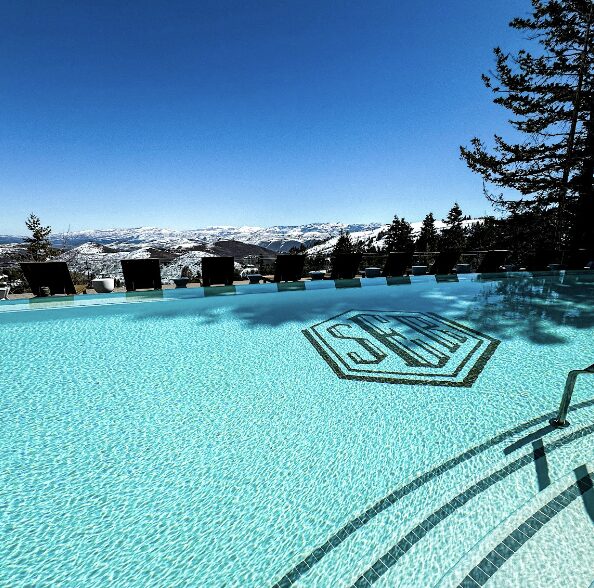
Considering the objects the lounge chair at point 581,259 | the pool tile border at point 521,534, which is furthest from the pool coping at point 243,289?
the pool tile border at point 521,534

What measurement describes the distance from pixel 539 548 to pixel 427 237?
45.7 metres

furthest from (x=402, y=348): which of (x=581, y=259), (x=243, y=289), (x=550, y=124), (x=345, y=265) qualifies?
(x=550, y=124)

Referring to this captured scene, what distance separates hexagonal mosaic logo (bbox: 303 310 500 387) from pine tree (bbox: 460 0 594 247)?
10905 mm

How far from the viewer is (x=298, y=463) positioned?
2.15 meters

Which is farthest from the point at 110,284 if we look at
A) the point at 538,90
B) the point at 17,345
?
the point at 538,90

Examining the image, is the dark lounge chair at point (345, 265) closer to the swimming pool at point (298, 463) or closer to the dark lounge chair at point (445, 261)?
the dark lounge chair at point (445, 261)

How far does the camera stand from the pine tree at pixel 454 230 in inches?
1666

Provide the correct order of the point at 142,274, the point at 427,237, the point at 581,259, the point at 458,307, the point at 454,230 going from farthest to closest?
1. the point at 454,230
2. the point at 427,237
3. the point at 581,259
4. the point at 142,274
5. the point at 458,307

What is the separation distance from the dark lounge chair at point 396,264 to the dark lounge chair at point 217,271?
5113 millimetres

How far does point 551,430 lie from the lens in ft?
7.62

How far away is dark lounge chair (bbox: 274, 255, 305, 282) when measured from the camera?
934 cm

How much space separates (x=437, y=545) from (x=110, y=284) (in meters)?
8.98

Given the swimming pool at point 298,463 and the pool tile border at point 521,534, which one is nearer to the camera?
the pool tile border at point 521,534

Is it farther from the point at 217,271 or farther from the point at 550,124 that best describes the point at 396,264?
the point at 550,124
